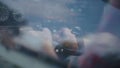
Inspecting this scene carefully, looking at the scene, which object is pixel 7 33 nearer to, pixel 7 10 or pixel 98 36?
pixel 7 10

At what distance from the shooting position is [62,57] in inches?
101

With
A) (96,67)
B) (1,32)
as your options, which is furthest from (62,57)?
(1,32)

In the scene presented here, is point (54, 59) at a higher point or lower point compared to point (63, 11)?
lower

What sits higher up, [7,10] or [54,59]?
[7,10]

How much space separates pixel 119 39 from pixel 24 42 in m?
0.58

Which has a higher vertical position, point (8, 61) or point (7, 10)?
point (7, 10)

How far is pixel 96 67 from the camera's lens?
2562 millimetres

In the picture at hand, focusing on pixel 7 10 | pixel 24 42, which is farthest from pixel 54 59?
pixel 7 10

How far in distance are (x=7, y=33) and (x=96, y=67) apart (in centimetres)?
58

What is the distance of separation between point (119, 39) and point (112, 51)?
8 centimetres

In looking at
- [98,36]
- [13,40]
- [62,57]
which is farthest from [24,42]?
[98,36]

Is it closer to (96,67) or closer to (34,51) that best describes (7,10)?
(34,51)

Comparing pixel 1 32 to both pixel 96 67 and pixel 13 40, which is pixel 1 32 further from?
pixel 96 67

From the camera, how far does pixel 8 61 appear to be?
8.45ft
